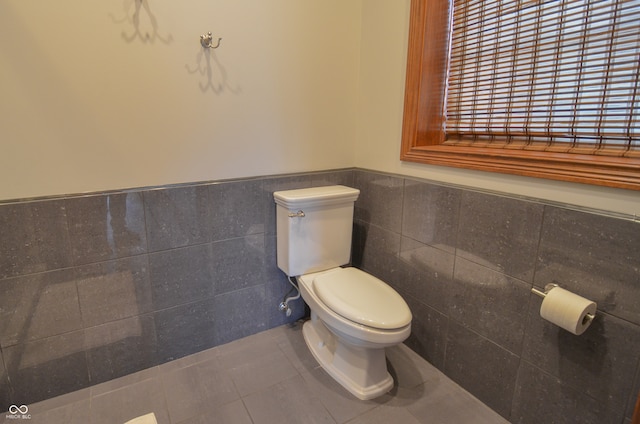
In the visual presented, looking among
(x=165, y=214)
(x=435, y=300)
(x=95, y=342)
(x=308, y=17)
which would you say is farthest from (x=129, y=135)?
(x=435, y=300)

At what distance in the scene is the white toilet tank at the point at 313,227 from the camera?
1.87 meters

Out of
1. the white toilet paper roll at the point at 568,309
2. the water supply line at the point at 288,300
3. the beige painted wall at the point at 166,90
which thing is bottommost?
the water supply line at the point at 288,300

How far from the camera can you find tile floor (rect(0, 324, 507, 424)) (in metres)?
1.54

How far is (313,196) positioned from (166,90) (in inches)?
33.3

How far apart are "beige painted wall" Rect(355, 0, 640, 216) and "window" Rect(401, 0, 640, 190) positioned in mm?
60

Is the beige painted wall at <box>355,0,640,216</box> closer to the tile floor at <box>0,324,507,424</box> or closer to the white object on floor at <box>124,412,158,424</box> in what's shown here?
the tile floor at <box>0,324,507,424</box>

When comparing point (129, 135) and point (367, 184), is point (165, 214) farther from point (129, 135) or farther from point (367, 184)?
point (367, 184)

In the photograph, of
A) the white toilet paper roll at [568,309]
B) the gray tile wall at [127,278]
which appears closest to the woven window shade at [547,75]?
the white toilet paper roll at [568,309]

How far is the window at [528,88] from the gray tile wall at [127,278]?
0.82 m

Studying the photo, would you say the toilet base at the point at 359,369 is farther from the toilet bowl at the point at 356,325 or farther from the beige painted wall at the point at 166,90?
the beige painted wall at the point at 166,90

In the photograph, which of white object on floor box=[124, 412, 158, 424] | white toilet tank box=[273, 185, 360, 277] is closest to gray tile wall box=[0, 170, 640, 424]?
white toilet tank box=[273, 185, 360, 277]

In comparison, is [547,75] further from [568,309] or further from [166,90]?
[166,90]

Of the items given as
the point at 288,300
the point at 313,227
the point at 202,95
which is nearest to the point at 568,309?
the point at 313,227

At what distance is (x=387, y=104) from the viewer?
77.7 inches
